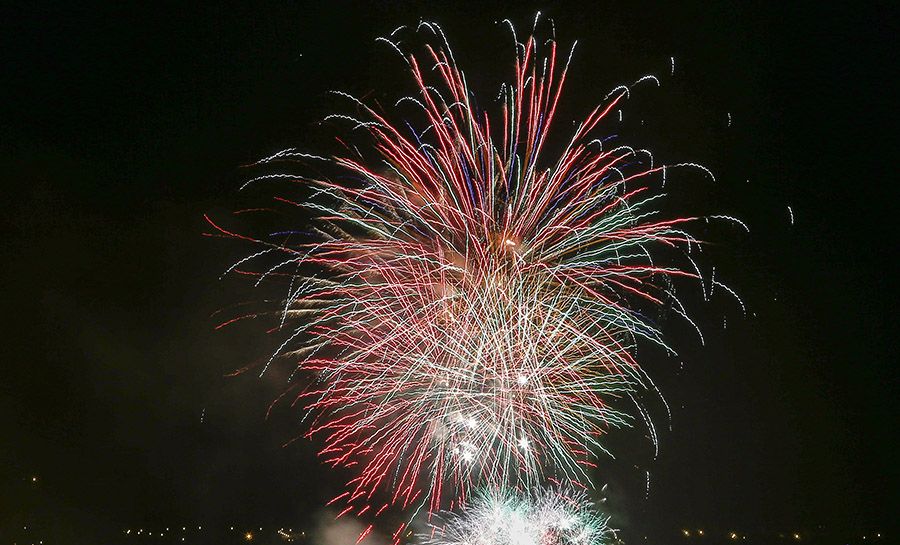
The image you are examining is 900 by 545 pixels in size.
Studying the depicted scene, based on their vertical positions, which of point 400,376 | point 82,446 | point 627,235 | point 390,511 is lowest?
point 390,511

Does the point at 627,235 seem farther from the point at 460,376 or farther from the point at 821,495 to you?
the point at 821,495

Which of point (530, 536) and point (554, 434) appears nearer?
point (554, 434)

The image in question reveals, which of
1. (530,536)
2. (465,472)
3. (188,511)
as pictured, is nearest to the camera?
(465,472)

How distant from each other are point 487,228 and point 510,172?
0.73m

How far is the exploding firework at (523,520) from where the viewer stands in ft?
51.5

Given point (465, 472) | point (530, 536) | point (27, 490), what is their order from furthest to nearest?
point (27, 490)
point (530, 536)
point (465, 472)

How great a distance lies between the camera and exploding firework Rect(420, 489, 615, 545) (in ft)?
51.5

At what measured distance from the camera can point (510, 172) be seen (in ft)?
31.2

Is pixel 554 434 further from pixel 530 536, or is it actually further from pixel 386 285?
pixel 530 536

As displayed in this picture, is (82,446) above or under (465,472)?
under

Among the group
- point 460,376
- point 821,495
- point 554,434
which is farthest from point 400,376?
point 821,495

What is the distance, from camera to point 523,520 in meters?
15.7

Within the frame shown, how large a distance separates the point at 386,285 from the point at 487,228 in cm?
145

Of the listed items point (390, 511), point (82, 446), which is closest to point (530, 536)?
point (390, 511)
